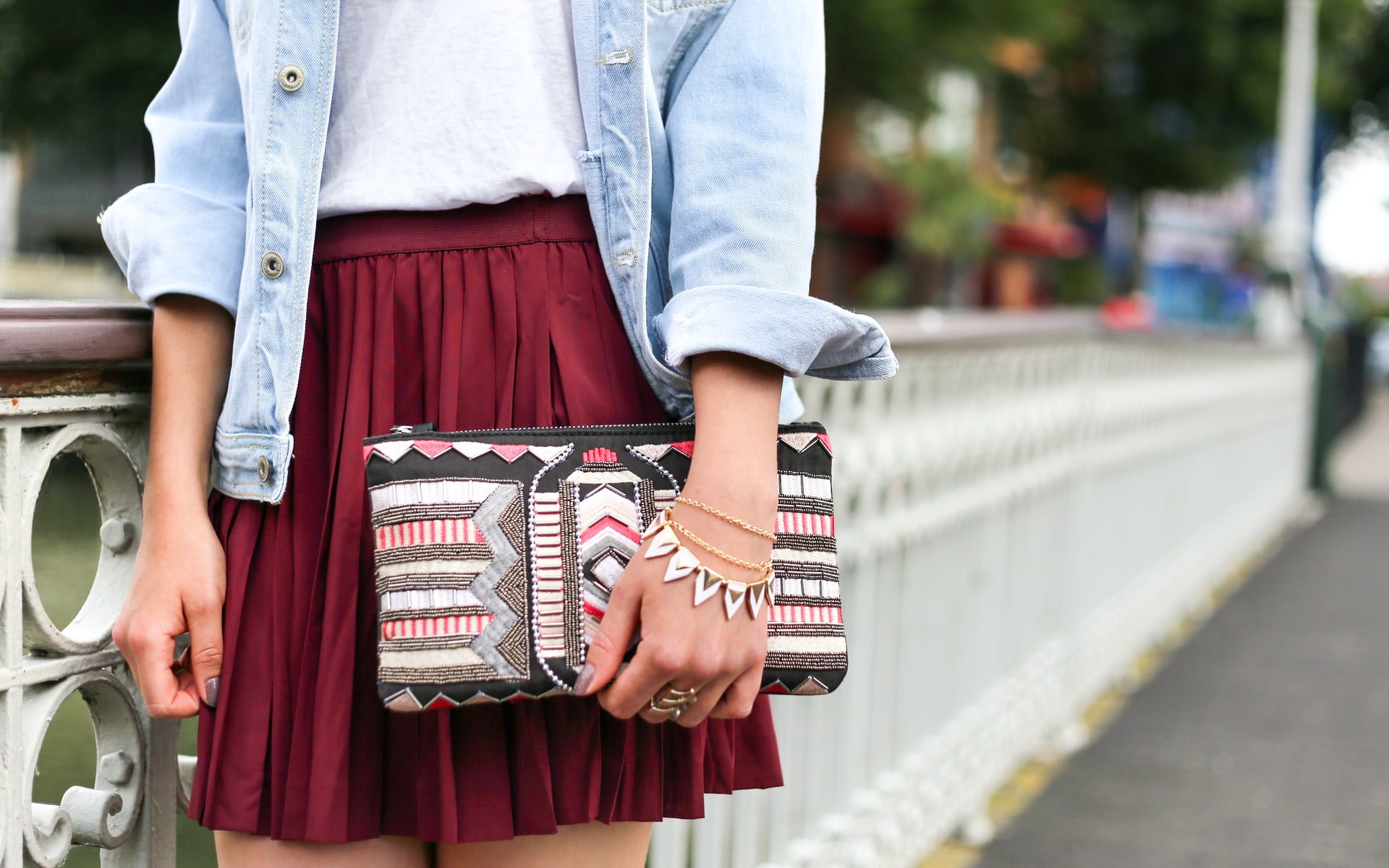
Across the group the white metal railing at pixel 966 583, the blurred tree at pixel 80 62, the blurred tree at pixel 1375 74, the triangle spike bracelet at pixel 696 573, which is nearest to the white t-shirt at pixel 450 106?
the triangle spike bracelet at pixel 696 573

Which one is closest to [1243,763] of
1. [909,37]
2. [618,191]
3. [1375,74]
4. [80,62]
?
[618,191]

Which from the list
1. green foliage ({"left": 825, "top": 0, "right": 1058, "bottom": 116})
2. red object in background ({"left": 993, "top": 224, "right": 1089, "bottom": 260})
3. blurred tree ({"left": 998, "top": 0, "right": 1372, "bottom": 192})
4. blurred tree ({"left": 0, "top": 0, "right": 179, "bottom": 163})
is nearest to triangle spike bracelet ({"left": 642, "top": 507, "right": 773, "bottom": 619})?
blurred tree ({"left": 0, "top": 0, "right": 179, "bottom": 163})

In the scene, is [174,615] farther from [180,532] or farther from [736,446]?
[736,446]

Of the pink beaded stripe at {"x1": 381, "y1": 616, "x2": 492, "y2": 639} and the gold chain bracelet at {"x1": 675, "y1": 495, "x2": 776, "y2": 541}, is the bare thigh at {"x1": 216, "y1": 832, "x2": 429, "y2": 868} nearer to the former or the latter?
the pink beaded stripe at {"x1": 381, "y1": 616, "x2": 492, "y2": 639}

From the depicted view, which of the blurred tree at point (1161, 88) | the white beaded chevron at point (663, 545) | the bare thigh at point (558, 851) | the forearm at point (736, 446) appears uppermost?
the blurred tree at point (1161, 88)

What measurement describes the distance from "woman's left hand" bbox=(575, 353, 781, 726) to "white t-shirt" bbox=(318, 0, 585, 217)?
0.86ft

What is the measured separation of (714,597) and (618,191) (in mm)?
390

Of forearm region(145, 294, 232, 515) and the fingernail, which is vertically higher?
forearm region(145, 294, 232, 515)

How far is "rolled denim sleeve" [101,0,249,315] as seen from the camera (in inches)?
47.3

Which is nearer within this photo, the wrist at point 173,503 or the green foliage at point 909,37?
the wrist at point 173,503

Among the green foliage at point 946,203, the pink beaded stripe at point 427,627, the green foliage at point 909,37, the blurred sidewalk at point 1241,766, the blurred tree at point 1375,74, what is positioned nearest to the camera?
the pink beaded stripe at point 427,627

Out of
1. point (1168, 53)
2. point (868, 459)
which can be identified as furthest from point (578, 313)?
point (1168, 53)

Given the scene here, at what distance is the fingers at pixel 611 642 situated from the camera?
1089 mm

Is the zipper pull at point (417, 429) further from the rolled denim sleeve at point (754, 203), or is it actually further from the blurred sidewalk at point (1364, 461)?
the blurred sidewalk at point (1364, 461)
